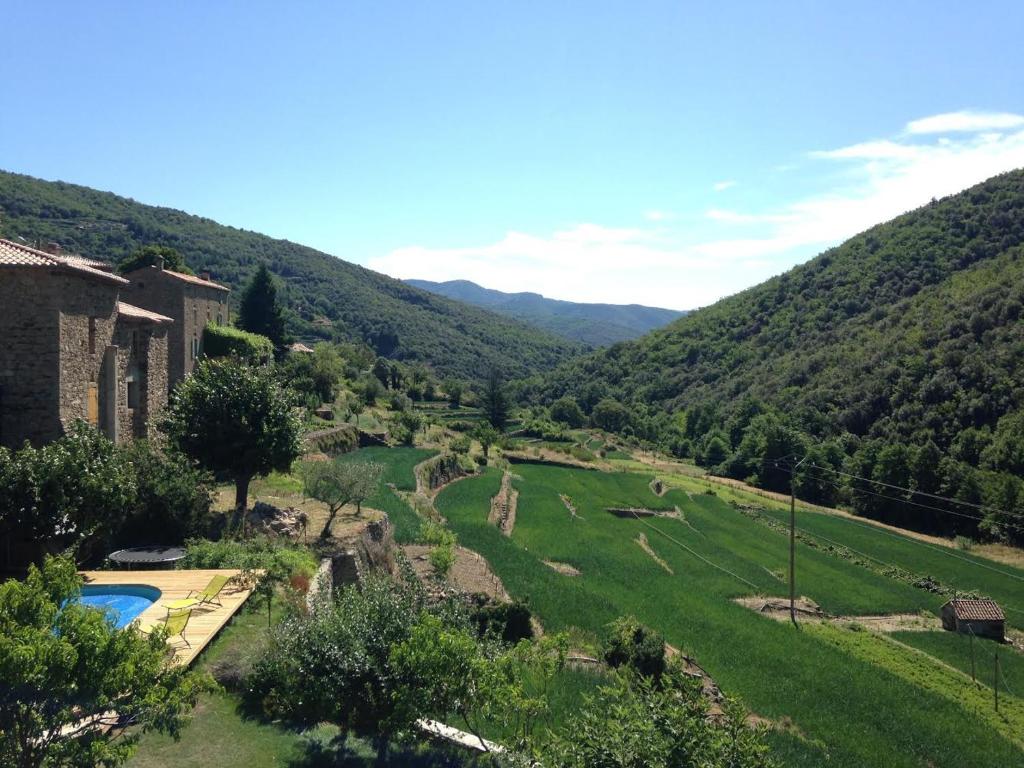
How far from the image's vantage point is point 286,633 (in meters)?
11.2

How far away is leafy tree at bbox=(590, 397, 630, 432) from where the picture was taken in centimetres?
10006

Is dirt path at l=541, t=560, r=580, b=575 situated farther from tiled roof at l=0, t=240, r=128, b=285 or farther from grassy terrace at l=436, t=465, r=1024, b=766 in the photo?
tiled roof at l=0, t=240, r=128, b=285

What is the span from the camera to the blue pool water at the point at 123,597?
13680 millimetres

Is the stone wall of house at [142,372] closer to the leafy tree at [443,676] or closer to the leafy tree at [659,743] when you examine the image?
the leafy tree at [443,676]

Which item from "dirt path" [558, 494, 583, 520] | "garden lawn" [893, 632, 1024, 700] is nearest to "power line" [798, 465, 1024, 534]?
"garden lawn" [893, 632, 1024, 700]

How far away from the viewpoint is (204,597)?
13.8 m

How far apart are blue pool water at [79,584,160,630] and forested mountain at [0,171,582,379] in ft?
242

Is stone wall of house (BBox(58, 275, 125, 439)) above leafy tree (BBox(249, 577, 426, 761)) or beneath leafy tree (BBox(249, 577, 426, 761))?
above

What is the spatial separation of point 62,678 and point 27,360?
44.0 ft

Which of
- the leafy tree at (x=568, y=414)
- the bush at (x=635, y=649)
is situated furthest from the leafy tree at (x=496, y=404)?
the bush at (x=635, y=649)

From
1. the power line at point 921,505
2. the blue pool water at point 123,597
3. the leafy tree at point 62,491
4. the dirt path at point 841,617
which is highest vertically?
the leafy tree at point 62,491

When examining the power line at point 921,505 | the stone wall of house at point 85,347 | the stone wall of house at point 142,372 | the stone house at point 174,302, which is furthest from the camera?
the power line at point 921,505

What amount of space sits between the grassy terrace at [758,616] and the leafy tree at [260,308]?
23.6 metres

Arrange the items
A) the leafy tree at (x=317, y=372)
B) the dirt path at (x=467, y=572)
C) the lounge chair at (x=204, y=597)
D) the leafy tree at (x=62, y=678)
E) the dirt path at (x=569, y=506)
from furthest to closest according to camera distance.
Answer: the leafy tree at (x=317, y=372) < the dirt path at (x=569, y=506) < the dirt path at (x=467, y=572) < the lounge chair at (x=204, y=597) < the leafy tree at (x=62, y=678)
